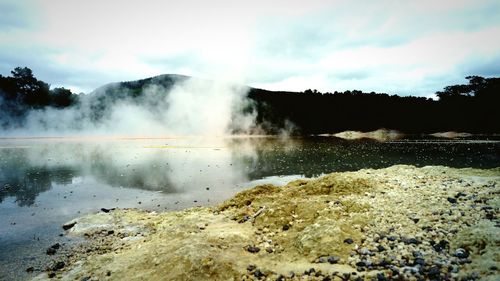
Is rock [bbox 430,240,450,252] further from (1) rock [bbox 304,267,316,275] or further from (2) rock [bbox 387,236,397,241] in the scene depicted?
(1) rock [bbox 304,267,316,275]

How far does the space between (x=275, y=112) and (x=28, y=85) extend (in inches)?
3740

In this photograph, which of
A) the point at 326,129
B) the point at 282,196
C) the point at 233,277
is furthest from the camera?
the point at 326,129

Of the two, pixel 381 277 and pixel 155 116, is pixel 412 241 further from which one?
pixel 155 116

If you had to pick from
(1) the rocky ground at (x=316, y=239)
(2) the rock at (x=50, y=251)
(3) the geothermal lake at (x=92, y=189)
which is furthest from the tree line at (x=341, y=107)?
(2) the rock at (x=50, y=251)

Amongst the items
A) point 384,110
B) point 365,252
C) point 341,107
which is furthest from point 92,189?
point 341,107

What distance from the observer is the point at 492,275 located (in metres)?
5.89

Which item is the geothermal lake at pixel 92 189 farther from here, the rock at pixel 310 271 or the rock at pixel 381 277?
the rock at pixel 381 277

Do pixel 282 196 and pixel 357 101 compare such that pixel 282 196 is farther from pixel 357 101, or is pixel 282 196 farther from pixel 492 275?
pixel 357 101

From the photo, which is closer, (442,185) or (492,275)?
(492,275)

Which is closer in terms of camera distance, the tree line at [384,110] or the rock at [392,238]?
the rock at [392,238]

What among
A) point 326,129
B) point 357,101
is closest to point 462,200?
point 326,129

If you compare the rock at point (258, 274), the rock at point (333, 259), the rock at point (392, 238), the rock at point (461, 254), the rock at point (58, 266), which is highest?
the rock at point (461, 254)

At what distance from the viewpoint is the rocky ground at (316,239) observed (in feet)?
23.2

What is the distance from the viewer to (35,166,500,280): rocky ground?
23.2ft
